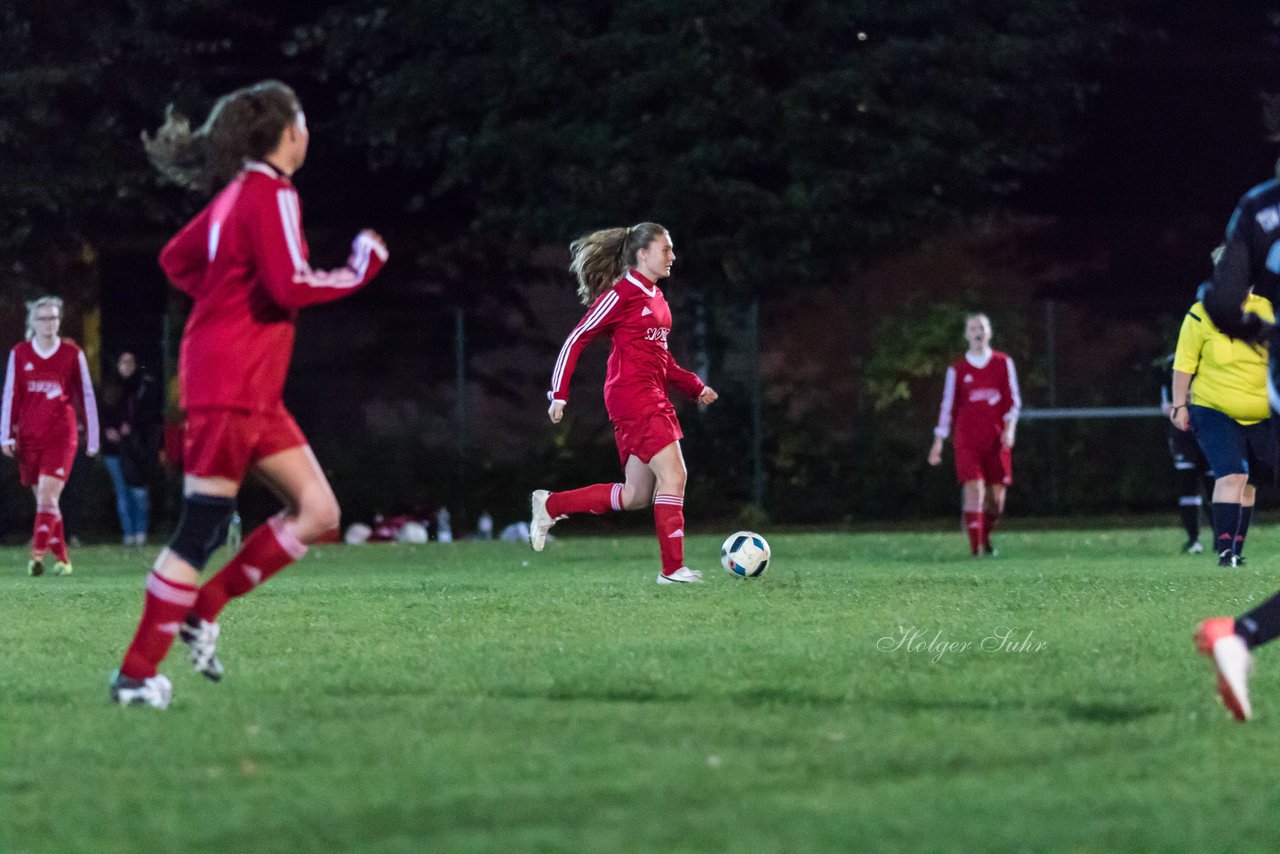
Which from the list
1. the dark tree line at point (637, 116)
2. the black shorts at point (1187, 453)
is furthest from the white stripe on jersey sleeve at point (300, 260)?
the dark tree line at point (637, 116)

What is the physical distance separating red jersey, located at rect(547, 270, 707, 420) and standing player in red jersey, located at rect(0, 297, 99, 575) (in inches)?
211

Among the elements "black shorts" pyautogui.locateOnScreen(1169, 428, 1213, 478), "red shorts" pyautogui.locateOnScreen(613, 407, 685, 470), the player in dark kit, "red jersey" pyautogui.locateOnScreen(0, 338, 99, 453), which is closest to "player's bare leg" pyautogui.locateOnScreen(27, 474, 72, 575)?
"red jersey" pyautogui.locateOnScreen(0, 338, 99, 453)

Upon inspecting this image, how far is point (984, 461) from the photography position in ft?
53.7

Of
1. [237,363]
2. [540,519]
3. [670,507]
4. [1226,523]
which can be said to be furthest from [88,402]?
[237,363]

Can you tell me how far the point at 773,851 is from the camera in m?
4.04

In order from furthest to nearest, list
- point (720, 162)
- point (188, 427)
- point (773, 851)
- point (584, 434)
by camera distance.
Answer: point (584, 434) < point (720, 162) < point (188, 427) < point (773, 851)

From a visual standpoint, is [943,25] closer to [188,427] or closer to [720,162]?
[720,162]

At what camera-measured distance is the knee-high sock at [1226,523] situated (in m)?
13.0

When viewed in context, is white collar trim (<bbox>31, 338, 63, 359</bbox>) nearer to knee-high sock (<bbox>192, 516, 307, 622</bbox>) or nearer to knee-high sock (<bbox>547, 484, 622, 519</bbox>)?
knee-high sock (<bbox>547, 484, 622, 519</bbox>)

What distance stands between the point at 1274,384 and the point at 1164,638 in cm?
176

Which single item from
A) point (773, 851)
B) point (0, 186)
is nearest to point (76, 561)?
point (0, 186)

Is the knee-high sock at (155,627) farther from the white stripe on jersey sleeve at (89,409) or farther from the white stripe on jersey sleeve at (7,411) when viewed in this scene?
the white stripe on jersey sleeve at (7,411)

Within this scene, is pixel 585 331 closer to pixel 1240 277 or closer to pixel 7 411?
pixel 1240 277

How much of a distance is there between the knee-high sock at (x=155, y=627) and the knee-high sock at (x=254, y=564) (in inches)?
8.7
